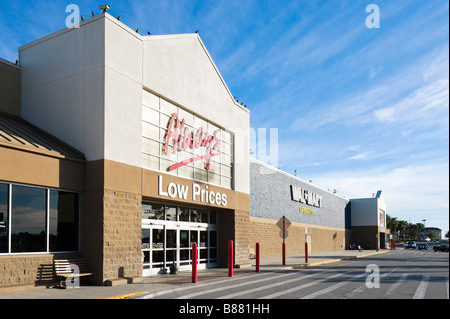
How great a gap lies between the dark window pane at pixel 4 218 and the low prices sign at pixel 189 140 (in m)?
7.04

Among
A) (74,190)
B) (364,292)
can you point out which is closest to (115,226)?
(74,190)

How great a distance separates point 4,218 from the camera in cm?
1255

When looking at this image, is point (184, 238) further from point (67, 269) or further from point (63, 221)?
point (67, 269)

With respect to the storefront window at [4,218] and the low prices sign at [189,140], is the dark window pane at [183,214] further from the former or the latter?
the storefront window at [4,218]

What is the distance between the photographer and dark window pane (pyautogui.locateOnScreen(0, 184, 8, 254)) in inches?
489

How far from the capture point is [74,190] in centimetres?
1462

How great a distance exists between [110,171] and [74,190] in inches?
53.7

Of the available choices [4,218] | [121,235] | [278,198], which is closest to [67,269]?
[121,235]

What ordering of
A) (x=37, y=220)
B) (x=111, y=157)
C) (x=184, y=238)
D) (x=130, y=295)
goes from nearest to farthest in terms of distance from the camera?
(x=130, y=295), (x=37, y=220), (x=111, y=157), (x=184, y=238)

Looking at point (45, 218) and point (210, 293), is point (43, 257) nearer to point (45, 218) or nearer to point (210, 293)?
point (45, 218)

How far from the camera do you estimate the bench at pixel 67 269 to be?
13.2 m

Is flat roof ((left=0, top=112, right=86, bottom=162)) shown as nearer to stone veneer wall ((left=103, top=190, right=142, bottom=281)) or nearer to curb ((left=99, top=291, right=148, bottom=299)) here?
stone veneer wall ((left=103, top=190, right=142, bottom=281))

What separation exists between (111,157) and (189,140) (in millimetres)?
5581

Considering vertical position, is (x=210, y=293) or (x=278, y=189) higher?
(x=278, y=189)
